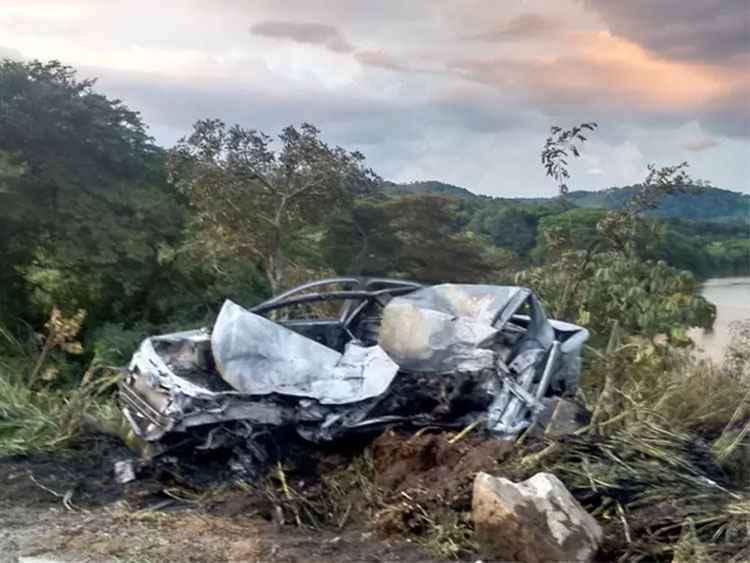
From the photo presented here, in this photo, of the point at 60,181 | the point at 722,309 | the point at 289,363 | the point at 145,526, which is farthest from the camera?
the point at 60,181

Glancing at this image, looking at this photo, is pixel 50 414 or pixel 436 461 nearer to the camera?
pixel 436 461

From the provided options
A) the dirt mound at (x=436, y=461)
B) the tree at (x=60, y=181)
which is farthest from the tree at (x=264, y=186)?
the dirt mound at (x=436, y=461)

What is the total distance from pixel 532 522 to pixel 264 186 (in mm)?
9822

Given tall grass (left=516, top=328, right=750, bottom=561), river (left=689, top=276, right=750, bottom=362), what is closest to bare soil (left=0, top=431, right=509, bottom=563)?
tall grass (left=516, top=328, right=750, bottom=561)

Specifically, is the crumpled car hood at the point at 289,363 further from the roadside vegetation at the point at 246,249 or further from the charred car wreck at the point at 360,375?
the roadside vegetation at the point at 246,249

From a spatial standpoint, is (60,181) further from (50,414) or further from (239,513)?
(239,513)

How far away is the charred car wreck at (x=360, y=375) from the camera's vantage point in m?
8.52

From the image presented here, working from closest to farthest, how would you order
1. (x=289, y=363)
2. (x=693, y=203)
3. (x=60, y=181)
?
1. (x=289, y=363)
2. (x=693, y=203)
3. (x=60, y=181)

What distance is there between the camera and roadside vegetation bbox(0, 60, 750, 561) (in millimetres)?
11414

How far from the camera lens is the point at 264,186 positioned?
52.1ft

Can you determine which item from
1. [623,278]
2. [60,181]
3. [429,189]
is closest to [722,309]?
[623,278]

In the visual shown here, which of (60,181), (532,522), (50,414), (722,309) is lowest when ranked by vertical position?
(50,414)

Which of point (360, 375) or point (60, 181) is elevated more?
point (60, 181)

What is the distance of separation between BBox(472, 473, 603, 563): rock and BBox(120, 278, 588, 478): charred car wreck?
1.32m
